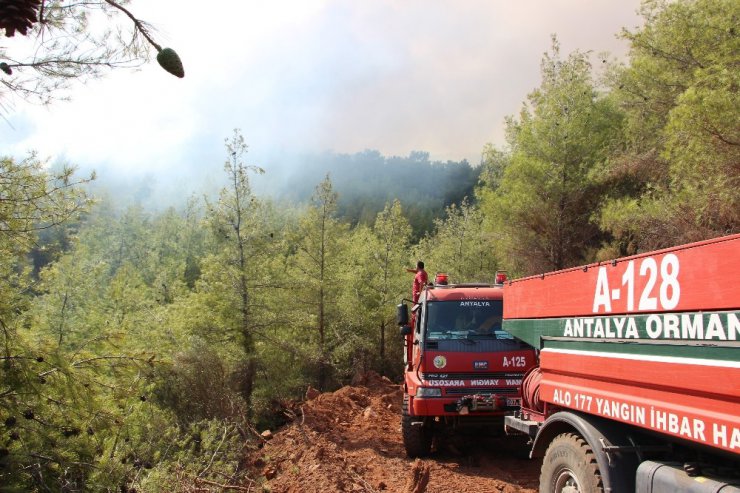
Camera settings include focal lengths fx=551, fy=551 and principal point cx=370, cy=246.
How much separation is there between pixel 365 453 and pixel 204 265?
918 centimetres

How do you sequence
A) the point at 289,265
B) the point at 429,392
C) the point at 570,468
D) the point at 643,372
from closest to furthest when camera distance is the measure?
the point at 643,372 → the point at 570,468 → the point at 429,392 → the point at 289,265

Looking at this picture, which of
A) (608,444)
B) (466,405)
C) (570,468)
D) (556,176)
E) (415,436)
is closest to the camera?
(608,444)

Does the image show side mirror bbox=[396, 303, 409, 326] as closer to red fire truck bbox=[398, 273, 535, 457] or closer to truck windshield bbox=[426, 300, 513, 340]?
red fire truck bbox=[398, 273, 535, 457]

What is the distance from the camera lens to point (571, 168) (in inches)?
747

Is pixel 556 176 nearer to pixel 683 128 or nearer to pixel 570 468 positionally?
pixel 683 128

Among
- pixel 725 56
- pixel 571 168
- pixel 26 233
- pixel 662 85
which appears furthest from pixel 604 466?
pixel 571 168

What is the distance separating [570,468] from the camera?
4148mm

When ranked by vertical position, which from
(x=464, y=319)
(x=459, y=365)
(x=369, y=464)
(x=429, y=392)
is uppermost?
(x=464, y=319)

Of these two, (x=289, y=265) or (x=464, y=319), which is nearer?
(x=464, y=319)

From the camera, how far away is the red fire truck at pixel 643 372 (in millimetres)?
2883

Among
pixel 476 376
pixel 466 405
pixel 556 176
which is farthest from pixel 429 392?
pixel 556 176

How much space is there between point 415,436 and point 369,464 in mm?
789

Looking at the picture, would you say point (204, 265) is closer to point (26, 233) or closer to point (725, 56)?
point (26, 233)

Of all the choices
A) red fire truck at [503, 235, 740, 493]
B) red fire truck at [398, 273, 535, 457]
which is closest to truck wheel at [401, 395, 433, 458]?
red fire truck at [398, 273, 535, 457]
